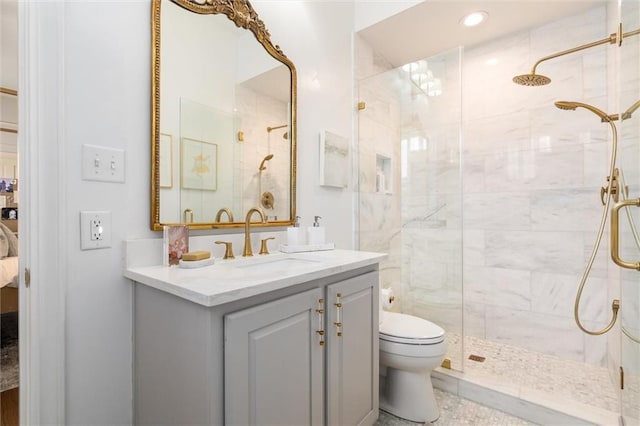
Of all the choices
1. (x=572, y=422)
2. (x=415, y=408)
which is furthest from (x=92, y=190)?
(x=572, y=422)

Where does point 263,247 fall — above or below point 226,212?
below

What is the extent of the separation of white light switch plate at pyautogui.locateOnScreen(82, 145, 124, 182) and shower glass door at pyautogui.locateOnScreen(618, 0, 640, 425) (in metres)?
1.89

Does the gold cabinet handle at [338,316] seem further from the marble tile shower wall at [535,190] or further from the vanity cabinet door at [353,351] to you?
the marble tile shower wall at [535,190]

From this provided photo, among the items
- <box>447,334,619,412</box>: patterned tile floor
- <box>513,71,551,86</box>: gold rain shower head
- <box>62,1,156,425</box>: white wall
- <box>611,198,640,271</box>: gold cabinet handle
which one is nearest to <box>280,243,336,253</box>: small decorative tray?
<box>62,1,156,425</box>: white wall

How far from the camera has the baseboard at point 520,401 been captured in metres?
1.60

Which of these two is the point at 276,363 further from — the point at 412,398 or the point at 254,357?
the point at 412,398

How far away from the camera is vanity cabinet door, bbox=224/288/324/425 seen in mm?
927

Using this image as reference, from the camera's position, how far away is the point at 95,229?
1.11 meters

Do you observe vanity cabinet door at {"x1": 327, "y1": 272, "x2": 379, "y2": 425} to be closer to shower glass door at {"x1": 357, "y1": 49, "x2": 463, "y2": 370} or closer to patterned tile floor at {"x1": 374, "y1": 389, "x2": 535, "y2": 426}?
patterned tile floor at {"x1": 374, "y1": 389, "x2": 535, "y2": 426}

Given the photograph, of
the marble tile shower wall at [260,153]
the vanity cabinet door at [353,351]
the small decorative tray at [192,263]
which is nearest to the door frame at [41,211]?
the small decorative tray at [192,263]

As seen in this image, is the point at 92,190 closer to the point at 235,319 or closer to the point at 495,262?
the point at 235,319

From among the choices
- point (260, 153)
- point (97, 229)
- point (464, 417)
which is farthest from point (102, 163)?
point (464, 417)

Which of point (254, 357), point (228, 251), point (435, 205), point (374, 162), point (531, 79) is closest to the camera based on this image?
point (254, 357)

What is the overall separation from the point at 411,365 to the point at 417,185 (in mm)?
1270
